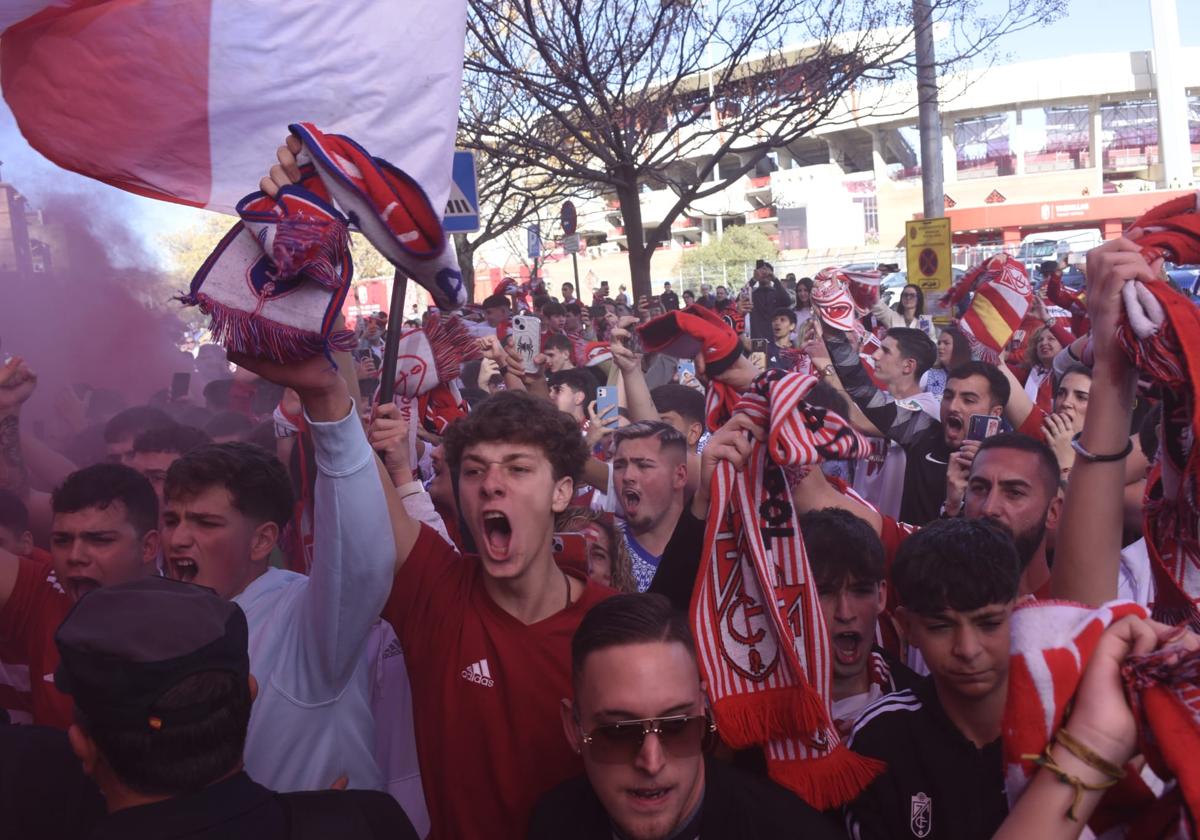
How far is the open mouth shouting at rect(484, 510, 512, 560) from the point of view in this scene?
2.64 m

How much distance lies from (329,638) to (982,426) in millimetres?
3410

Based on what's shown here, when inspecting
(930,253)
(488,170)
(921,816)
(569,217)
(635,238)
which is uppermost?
(488,170)

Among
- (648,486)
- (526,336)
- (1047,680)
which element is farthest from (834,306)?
(1047,680)

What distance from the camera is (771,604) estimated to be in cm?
261

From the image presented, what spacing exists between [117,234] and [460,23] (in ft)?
13.5

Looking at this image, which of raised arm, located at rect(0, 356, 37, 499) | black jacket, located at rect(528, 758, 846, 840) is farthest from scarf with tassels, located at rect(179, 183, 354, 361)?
raised arm, located at rect(0, 356, 37, 499)

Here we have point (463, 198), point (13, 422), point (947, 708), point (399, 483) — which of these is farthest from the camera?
point (463, 198)

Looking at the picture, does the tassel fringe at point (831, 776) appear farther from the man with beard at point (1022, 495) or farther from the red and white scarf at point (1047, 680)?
the man with beard at point (1022, 495)

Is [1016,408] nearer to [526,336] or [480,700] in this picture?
[526,336]

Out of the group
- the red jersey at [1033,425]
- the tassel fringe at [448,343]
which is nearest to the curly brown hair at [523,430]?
the tassel fringe at [448,343]

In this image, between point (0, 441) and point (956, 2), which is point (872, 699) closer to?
point (0, 441)

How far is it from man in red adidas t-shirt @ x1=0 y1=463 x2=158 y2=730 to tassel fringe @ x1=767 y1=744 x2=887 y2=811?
7.20 feet

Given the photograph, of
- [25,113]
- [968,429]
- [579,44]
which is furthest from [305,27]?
[579,44]

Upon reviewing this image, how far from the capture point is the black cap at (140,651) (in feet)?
6.29
